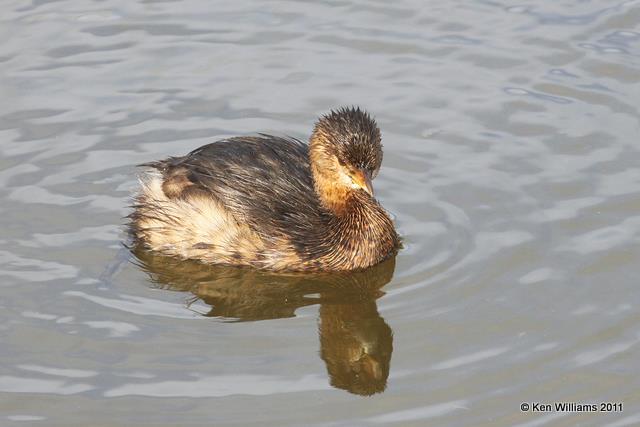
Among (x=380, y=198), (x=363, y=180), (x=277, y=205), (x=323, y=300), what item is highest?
(x=363, y=180)

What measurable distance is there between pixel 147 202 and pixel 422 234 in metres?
1.93

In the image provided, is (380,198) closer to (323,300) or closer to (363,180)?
(363,180)

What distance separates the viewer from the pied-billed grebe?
8852 millimetres

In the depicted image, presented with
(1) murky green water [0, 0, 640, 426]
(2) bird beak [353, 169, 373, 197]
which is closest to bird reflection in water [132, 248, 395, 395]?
(1) murky green water [0, 0, 640, 426]

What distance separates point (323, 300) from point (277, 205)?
783 millimetres

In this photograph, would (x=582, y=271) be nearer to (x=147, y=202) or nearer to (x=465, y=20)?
(x=147, y=202)

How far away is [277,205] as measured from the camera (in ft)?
29.3

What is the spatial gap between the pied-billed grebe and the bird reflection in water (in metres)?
0.09

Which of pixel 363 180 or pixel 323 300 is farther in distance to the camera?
pixel 363 180

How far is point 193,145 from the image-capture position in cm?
1044

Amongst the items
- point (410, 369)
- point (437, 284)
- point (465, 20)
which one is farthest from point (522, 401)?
point (465, 20)

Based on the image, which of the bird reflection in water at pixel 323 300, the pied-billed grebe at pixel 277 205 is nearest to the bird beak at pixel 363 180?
the pied-billed grebe at pixel 277 205

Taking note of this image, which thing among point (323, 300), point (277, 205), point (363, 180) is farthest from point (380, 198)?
point (323, 300)

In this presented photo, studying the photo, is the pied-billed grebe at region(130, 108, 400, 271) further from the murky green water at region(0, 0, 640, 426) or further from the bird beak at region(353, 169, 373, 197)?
the murky green water at region(0, 0, 640, 426)
